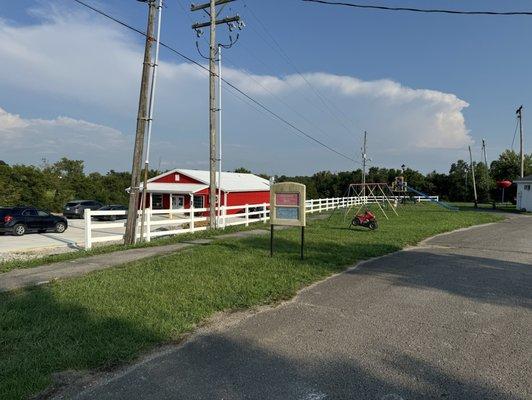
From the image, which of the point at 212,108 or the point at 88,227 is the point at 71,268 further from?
the point at 212,108

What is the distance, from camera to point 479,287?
7988 millimetres

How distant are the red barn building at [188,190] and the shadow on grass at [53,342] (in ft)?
113

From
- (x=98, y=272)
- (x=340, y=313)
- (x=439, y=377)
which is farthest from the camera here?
(x=98, y=272)

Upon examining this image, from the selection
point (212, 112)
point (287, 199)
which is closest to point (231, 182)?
point (212, 112)

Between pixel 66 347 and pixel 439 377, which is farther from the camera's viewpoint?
pixel 66 347

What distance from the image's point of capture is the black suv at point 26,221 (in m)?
23.0

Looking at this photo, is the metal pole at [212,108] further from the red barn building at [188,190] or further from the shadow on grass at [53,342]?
the red barn building at [188,190]

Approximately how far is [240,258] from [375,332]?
216 inches

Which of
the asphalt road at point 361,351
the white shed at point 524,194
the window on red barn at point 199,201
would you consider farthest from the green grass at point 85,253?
the white shed at point 524,194

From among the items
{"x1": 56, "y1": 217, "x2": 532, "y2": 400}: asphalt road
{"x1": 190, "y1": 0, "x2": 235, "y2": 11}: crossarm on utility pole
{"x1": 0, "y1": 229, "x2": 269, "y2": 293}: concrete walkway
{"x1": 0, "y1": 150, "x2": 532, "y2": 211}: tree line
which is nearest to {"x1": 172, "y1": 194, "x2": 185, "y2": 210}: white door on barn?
{"x1": 0, "y1": 150, "x2": 532, "y2": 211}: tree line

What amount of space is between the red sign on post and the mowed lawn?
4.16 feet

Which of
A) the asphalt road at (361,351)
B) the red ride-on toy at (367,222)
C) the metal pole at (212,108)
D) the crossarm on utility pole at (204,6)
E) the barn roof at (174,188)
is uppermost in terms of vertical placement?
the crossarm on utility pole at (204,6)

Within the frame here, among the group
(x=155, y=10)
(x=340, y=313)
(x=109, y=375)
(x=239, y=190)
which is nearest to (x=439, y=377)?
(x=340, y=313)

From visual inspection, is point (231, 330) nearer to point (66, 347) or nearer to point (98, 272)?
point (66, 347)
